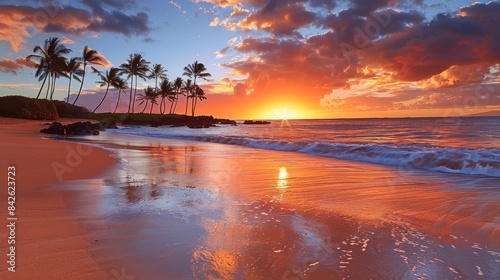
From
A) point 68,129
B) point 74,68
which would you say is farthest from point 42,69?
point 68,129

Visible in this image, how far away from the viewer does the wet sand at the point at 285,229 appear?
257 cm

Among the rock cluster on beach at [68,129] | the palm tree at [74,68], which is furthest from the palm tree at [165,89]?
the rock cluster on beach at [68,129]

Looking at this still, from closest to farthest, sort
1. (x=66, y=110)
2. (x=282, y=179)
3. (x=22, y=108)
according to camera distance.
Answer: (x=282, y=179) < (x=22, y=108) < (x=66, y=110)

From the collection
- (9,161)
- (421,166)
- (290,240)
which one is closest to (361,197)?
(290,240)

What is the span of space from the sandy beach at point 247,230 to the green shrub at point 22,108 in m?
38.5

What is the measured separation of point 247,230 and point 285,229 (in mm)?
441

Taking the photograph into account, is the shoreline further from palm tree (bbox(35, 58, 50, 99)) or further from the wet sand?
palm tree (bbox(35, 58, 50, 99))

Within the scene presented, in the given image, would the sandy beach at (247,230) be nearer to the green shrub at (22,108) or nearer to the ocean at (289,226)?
the ocean at (289,226)

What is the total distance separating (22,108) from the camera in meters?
37.6

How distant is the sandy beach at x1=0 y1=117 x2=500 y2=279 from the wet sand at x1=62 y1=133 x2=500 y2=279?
2cm

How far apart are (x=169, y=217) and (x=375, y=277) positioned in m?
2.41

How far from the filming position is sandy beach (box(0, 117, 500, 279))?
253 centimetres

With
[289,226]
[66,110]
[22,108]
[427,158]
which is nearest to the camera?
[289,226]

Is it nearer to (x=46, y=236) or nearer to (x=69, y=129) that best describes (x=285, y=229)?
(x=46, y=236)
